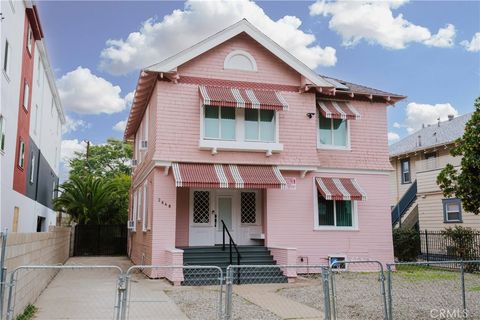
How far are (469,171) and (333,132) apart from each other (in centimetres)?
559

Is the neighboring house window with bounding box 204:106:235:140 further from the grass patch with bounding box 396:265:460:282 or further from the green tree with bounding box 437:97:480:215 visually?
the grass patch with bounding box 396:265:460:282

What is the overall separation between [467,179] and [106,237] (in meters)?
20.9

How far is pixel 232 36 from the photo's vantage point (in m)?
17.4

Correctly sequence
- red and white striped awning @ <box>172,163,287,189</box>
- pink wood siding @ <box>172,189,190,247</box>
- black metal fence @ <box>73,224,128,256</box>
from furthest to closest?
black metal fence @ <box>73,224,128,256</box> → pink wood siding @ <box>172,189,190,247</box> → red and white striped awning @ <box>172,163,287,189</box>

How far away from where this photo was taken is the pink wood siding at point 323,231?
→ 17500 mm

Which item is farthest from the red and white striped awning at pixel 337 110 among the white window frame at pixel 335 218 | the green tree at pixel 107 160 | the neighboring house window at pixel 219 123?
the green tree at pixel 107 160

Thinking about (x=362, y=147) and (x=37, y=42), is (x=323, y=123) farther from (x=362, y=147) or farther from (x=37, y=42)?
(x=37, y=42)

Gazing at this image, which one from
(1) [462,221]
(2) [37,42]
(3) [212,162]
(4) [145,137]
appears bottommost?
(1) [462,221]

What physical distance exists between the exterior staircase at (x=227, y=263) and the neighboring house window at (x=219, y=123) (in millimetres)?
4079

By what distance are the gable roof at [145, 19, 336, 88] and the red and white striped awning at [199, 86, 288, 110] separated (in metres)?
1.29

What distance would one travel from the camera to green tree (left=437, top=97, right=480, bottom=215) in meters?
14.9

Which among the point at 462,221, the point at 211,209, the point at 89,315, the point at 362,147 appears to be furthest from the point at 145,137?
the point at 462,221

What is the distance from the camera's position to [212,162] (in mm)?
16875

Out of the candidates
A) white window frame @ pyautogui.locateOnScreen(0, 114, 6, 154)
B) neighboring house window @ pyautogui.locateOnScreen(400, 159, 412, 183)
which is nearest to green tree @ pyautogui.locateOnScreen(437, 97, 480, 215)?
white window frame @ pyautogui.locateOnScreen(0, 114, 6, 154)
